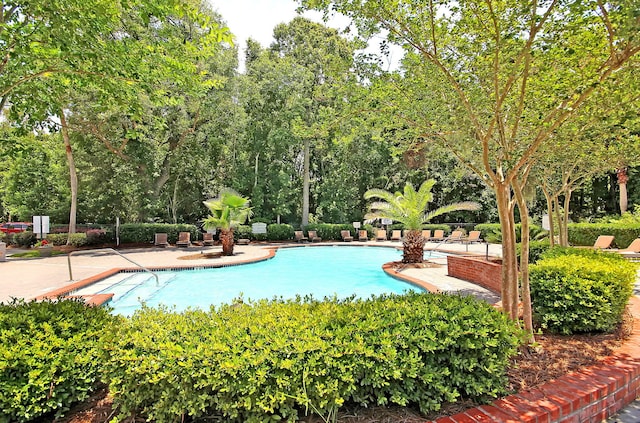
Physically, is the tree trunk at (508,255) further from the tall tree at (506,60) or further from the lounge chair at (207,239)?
the lounge chair at (207,239)

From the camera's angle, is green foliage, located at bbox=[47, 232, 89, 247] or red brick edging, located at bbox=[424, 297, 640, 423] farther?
green foliage, located at bbox=[47, 232, 89, 247]

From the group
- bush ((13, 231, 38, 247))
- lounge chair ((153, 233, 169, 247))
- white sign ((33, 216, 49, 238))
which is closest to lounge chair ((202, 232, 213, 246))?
lounge chair ((153, 233, 169, 247))

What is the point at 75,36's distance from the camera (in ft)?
12.7

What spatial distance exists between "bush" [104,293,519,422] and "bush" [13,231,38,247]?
68.6 feet

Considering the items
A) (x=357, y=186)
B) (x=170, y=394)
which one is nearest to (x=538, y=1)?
(x=170, y=394)

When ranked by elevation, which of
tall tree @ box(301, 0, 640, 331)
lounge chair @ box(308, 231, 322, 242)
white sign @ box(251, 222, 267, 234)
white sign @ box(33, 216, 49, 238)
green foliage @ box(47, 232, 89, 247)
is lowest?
lounge chair @ box(308, 231, 322, 242)

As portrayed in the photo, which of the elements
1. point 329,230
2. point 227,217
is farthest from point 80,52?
point 329,230

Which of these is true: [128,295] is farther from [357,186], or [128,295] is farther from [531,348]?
[357,186]

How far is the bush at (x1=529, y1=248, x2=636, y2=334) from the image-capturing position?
439cm

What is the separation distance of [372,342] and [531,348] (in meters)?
2.30

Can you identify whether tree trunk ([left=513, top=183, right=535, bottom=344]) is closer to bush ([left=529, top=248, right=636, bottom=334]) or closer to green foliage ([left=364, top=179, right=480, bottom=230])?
bush ([left=529, top=248, right=636, bottom=334])

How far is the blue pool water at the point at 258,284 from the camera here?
9.04 meters

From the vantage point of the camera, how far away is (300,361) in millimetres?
2525

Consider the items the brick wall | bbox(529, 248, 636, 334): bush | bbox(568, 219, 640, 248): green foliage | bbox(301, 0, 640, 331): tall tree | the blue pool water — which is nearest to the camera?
bbox(301, 0, 640, 331): tall tree
